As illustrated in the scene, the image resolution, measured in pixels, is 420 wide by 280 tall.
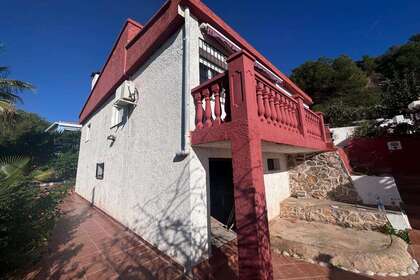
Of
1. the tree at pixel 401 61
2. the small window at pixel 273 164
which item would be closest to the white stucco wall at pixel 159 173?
the small window at pixel 273 164

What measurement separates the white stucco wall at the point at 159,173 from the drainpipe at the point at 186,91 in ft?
0.69

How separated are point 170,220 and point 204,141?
2.21 m

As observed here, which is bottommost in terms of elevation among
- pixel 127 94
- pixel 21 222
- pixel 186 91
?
pixel 21 222

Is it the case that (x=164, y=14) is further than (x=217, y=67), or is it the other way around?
(x=217, y=67)

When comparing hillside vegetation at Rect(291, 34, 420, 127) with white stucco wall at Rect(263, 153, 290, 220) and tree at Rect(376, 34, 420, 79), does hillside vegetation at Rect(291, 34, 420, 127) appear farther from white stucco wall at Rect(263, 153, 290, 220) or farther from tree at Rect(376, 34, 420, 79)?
white stucco wall at Rect(263, 153, 290, 220)

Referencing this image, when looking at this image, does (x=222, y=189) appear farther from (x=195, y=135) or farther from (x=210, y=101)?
(x=210, y=101)

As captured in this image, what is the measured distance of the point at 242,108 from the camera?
308 centimetres

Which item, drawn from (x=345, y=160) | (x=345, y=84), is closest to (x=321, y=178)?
(x=345, y=160)

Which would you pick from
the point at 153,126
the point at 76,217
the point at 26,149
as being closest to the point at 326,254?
the point at 153,126

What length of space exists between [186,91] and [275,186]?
220 inches

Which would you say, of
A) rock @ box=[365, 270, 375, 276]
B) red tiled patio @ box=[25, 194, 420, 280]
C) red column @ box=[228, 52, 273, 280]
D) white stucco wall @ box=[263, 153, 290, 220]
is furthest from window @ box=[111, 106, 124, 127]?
rock @ box=[365, 270, 375, 276]

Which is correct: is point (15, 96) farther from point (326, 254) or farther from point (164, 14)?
point (326, 254)

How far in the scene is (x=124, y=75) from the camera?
737 cm

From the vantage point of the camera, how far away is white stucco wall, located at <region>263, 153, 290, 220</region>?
668cm
